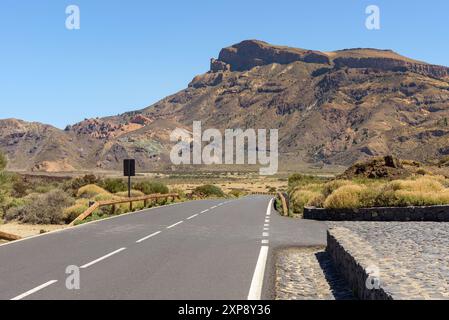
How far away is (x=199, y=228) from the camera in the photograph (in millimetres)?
19000

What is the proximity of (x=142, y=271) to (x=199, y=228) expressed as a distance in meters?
8.72

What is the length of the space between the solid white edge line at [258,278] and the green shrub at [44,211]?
14936 mm

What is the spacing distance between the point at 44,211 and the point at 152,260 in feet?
50.1

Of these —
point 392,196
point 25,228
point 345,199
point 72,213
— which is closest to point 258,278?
A: point 392,196

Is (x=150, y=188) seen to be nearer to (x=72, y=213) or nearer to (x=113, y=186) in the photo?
(x=113, y=186)

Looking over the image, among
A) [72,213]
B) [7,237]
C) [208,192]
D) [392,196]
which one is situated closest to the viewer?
[7,237]

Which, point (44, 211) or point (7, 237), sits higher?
point (7, 237)

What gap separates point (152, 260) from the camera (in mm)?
11672

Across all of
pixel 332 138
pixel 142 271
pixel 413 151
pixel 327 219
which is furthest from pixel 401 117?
pixel 142 271

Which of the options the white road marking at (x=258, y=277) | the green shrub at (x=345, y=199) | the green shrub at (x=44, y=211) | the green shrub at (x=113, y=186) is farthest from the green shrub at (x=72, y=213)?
the green shrub at (x=113, y=186)

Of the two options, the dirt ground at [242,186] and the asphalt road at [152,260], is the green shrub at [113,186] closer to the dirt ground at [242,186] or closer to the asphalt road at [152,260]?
the asphalt road at [152,260]

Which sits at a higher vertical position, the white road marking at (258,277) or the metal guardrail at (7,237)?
the white road marking at (258,277)

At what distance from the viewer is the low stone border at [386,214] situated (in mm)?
19281
